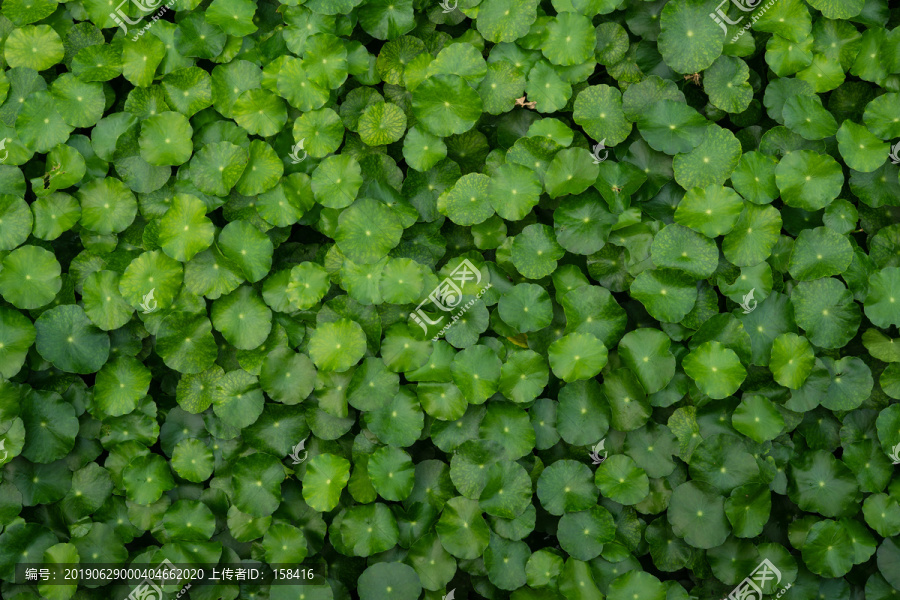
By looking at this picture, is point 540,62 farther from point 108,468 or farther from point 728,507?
point 108,468

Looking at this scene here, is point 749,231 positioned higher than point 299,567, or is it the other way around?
point 749,231

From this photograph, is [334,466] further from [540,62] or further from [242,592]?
[540,62]

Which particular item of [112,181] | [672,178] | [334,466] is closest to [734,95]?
[672,178]

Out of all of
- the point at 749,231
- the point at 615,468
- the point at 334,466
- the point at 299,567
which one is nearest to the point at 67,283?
the point at 334,466

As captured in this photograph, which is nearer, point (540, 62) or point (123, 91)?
point (540, 62)

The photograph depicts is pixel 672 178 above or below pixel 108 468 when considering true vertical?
above

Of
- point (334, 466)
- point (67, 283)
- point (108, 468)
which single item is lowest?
point (108, 468)
